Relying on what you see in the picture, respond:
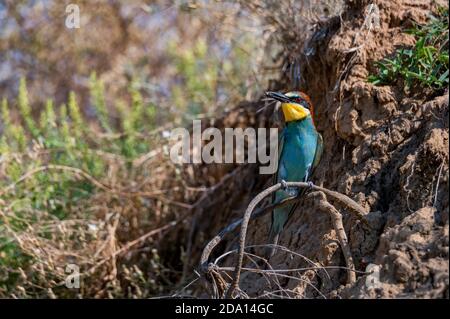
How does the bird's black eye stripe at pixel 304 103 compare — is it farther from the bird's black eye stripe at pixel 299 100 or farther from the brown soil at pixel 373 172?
the brown soil at pixel 373 172

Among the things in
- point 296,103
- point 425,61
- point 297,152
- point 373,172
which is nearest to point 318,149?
point 297,152

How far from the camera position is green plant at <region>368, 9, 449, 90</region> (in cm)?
321

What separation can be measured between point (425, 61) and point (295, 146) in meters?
0.87

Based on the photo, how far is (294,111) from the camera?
384 centimetres

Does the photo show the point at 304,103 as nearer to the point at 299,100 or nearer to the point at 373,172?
the point at 299,100

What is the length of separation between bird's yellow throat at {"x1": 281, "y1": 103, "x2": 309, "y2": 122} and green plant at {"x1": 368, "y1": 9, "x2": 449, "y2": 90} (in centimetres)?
48

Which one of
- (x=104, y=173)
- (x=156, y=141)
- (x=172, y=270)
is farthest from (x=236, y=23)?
(x=172, y=270)

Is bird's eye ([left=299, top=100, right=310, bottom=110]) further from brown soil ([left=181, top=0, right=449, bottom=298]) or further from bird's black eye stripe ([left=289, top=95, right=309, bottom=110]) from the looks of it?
brown soil ([left=181, top=0, right=449, bottom=298])

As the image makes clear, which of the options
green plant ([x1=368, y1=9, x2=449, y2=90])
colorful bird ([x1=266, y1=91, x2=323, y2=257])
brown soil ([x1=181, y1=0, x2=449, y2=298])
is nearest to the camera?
brown soil ([x1=181, y1=0, x2=449, y2=298])

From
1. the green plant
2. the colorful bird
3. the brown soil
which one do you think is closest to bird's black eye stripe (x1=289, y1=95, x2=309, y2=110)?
the colorful bird

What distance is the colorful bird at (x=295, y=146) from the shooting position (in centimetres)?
375

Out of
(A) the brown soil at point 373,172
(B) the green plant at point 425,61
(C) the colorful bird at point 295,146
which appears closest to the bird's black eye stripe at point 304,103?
(C) the colorful bird at point 295,146

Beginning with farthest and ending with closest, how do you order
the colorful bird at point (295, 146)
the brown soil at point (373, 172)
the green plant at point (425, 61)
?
the colorful bird at point (295, 146)
the green plant at point (425, 61)
the brown soil at point (373, 172)

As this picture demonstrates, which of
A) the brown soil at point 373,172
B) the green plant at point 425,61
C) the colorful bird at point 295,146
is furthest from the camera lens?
the colorful bird at point 295,146
